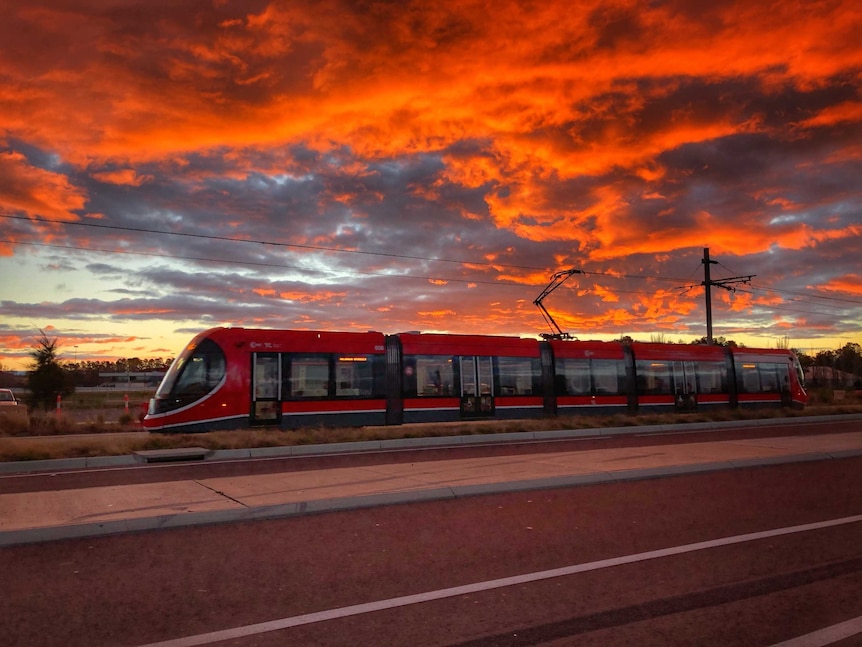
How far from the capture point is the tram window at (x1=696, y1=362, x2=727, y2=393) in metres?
30.7

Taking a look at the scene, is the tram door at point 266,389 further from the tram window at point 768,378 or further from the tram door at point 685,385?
the tram window at point 768,378

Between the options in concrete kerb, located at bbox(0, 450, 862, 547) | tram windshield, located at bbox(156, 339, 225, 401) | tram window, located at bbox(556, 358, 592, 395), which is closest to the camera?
concrete kerb, located at bbox(0, 450, 862, 547)

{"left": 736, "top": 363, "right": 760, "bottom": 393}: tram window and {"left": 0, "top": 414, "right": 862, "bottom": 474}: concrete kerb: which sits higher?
{"left": 736, "top": 363, "right": 760, "bottom": 393}: tram window

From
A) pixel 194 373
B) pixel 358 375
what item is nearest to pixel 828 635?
pixel 194 373

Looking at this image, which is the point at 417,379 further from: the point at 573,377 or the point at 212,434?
the point at 212,434

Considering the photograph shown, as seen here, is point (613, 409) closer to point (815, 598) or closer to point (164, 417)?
point (164, 417)

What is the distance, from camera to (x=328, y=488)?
9.73 m

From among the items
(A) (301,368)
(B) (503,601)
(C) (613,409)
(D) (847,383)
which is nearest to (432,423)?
(A) (301,368)

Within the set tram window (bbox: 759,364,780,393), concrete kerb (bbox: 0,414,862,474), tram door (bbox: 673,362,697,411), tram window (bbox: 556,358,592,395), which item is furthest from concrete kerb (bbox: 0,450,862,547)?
tram window (bbox: 759,364,780,393)

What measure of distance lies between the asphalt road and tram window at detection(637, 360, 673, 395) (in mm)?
20564

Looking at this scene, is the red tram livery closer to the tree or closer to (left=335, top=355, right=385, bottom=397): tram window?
(left=335, top=355, right=385, bottom=397): tram window

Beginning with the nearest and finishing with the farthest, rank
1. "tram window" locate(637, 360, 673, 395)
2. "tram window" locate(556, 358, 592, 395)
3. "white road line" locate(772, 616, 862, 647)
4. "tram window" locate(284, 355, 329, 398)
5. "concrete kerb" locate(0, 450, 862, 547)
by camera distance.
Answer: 1. "white road line" locate(772, 616, 862, 647)
2. "concrete kerb" locate(0, 450, 862, 547)
3. "tram window" locate(284, 355, 329, 398)
4. "tram window" locate(556, 358, 592, 395)
5. "tram window" locate(637, 360, 673, 395)

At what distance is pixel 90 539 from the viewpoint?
711 centimetres

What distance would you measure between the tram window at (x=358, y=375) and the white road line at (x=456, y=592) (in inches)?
632
